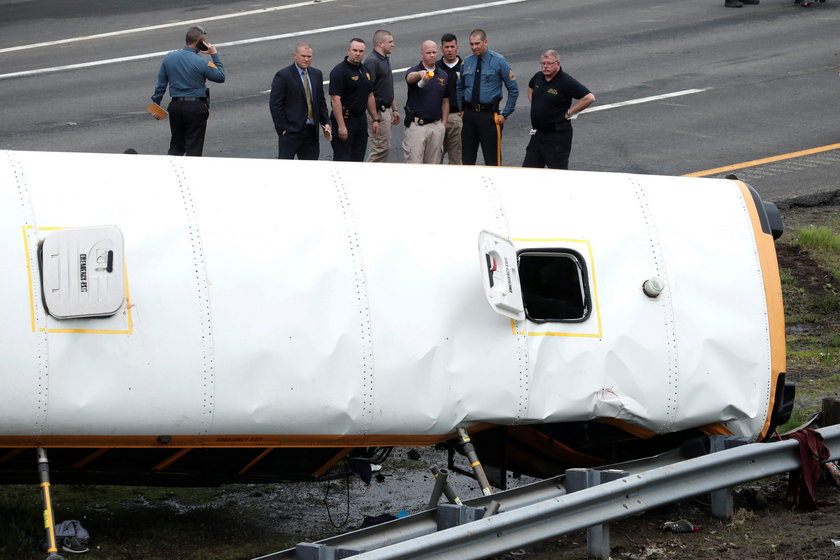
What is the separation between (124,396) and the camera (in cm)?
758

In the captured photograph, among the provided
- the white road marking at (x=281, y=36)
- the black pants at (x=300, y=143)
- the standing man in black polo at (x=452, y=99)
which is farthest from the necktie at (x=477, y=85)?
the white road marking at (x=281, y=36)

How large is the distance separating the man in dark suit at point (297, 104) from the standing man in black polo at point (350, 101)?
431mm

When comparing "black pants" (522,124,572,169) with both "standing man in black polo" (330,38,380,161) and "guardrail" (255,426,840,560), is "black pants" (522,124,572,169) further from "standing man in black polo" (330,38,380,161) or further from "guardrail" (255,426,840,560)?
"guardrail" (255,426,840,560)

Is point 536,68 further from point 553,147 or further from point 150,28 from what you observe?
point 150,28

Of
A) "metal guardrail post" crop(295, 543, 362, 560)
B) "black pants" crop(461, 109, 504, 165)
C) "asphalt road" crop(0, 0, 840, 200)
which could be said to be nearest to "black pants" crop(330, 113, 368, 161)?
"black pants" crop(461, 109, 504, 165)

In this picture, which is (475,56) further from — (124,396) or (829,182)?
(124,396)

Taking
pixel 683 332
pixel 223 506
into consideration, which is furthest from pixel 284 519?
pixel 683 332

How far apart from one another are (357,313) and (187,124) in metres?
8.60

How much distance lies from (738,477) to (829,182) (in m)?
10.3

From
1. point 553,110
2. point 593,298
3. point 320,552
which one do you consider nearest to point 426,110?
point 553,110

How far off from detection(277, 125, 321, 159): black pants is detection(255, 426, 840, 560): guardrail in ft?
25.2

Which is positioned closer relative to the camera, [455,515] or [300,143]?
[455,515]

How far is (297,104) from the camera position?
1538cm

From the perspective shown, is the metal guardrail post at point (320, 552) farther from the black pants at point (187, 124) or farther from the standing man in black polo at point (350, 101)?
the black pants at point (187, 124)
